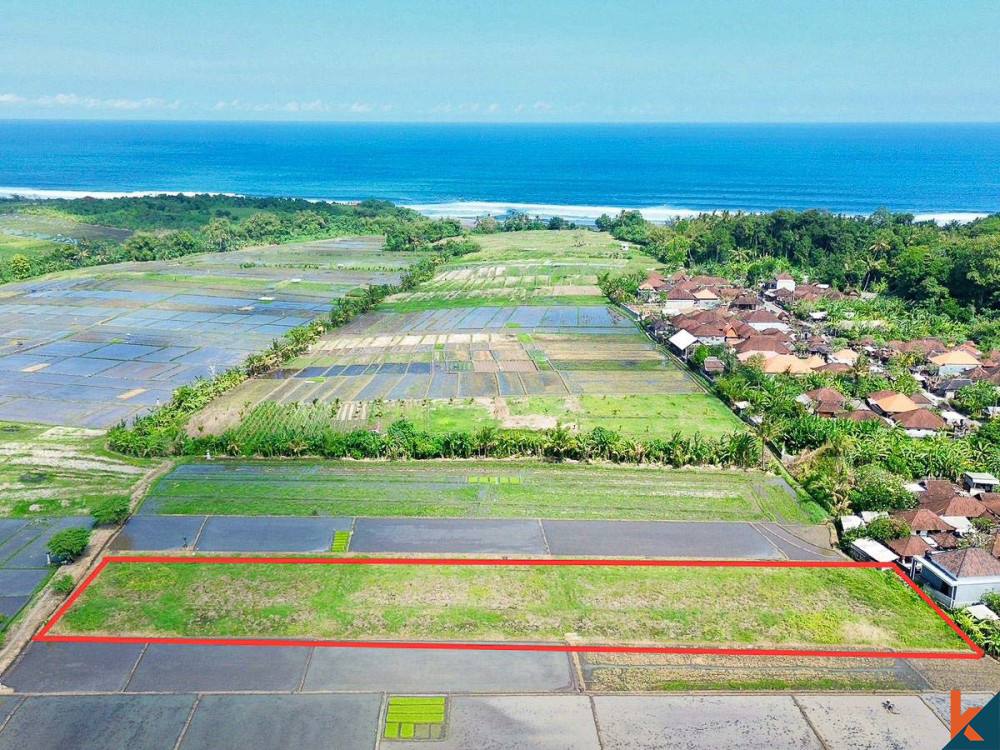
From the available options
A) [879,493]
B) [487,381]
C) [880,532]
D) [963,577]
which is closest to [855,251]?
[487,381]

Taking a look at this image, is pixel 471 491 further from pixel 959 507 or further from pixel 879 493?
pixel 959 507

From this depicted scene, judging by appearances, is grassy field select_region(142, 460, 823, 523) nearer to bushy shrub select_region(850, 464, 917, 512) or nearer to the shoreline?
bushy shrub select_region(850, 464, 917, 512)

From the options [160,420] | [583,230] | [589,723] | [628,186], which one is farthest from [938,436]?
[628,186]

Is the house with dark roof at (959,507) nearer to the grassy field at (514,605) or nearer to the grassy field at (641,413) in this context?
the grassy field at (514,605)

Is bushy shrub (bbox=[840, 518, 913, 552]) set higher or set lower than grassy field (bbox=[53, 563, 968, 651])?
higher

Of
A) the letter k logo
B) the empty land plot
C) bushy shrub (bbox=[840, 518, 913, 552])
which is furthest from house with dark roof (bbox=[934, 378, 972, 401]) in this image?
the empty land plot

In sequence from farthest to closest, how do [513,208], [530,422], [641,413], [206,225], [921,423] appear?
[513,208] → [206,225] → [641,413] → [530,422] → [921,423]
